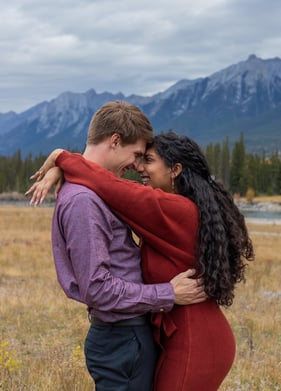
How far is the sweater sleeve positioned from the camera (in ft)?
8.93

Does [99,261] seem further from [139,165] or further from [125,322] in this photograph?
[139,165]

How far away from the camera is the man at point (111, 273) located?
2.61 meters

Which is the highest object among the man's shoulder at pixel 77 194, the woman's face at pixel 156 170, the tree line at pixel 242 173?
the woman's face at pixel 156 170

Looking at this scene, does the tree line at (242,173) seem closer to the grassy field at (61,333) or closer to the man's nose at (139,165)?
the grassy field at (61,333)

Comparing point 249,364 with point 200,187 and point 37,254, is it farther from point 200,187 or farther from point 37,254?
point 37,254

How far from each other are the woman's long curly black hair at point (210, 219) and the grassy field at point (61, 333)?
2.30 meters

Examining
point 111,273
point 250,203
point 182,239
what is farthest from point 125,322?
point 250,203

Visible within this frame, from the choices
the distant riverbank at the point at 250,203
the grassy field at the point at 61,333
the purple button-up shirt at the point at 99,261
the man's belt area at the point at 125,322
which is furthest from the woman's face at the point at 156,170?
the distant riverbank at the point at 250,203

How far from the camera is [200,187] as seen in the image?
2.94 meters

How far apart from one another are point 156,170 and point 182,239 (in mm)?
440

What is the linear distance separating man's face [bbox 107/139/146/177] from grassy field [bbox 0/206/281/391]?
2.50m

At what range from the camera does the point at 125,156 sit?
2.85 m

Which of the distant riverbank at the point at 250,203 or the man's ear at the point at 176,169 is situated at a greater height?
the man's ear at the point at 176,169

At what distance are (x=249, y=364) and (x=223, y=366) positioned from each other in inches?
134
